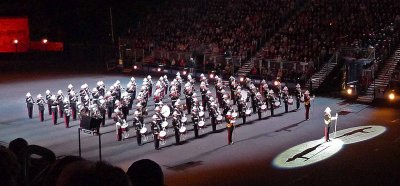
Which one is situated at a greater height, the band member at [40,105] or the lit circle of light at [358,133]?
the band member at [40,105]

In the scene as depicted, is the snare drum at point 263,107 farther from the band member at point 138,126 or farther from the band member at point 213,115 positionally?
the band member at point 138,126

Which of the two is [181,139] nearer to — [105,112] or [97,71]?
[105,112]

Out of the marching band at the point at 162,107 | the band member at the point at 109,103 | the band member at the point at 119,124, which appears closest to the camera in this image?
the marching band at the point at 162,107

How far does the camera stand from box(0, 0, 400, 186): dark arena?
15031 mm

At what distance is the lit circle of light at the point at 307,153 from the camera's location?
52.5 ft

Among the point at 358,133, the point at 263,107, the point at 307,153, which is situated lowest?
the point at 307,153

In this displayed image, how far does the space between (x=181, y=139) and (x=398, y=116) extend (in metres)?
9.50

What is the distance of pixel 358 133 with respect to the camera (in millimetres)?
19750

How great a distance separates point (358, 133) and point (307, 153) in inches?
141

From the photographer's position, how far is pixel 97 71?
1543 inches

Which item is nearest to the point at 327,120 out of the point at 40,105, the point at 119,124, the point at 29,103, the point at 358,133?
the point at 358,133

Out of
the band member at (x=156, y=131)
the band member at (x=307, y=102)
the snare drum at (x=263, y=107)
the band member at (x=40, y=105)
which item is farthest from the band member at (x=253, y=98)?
the band member at (x=40, y=105)

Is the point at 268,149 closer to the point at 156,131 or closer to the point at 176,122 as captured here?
the point at 176,122

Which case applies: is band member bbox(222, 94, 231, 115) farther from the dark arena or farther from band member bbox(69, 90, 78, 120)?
band member bbox(69, 90, 78, 120)
